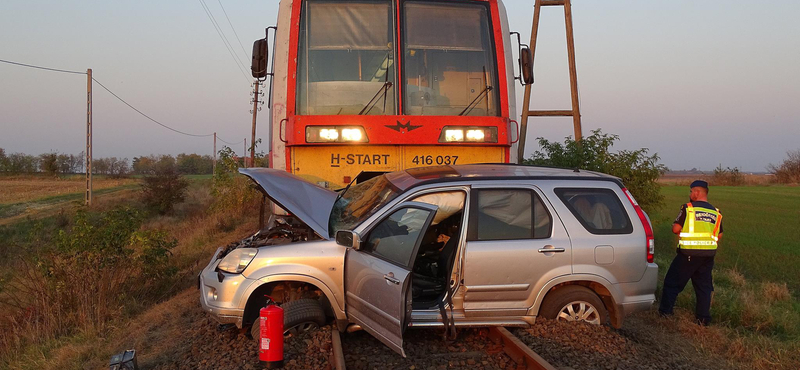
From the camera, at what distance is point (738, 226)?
23.3 metres

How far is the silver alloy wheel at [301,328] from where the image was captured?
17.6 feet

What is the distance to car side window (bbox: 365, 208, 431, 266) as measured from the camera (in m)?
5.04

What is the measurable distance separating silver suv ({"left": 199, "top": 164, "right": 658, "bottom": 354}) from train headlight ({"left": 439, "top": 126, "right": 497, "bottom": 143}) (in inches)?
67.6

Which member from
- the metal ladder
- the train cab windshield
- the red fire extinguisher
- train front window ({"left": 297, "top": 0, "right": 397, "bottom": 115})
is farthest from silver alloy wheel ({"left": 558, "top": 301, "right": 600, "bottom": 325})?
the metal ladder

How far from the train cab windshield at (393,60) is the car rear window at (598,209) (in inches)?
93.2

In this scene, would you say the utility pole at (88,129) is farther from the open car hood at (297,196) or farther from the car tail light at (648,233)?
the car tail light at (648,233)

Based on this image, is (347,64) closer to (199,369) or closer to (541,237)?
(541,237)

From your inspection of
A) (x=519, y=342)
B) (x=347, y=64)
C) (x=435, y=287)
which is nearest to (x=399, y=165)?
(x=347, y=64)

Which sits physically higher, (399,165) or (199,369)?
(399,165)

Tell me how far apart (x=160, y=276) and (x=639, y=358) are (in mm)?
7022

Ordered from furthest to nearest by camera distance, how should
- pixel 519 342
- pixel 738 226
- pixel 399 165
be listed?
1. pixel 738 226
2. pixel 399 165
3. pixel 519 342

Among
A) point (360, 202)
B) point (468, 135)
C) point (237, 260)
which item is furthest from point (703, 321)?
point (237, 260)

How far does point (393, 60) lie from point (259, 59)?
1773 millimetres

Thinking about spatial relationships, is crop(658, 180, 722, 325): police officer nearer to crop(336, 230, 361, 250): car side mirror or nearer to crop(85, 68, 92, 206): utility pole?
crop(336, 230, 361, 250): car side mirror
